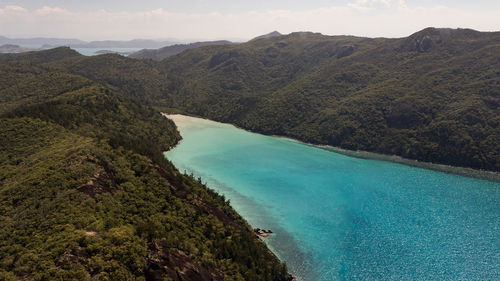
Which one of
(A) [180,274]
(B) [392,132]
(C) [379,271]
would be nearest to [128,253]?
(A) [180,274]

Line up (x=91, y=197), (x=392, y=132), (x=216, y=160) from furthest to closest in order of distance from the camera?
(x=392, y=132), (x=216, y=160), (x=91, y=197)

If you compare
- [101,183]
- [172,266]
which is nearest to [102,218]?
[101,183]

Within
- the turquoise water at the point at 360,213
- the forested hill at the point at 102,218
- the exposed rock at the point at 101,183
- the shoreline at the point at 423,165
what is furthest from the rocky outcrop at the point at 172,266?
the shoreline at the point at 423,165

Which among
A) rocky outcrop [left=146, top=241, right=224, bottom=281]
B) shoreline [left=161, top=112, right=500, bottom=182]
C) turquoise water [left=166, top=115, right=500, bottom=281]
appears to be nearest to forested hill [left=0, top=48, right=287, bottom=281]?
rocky outcrop [left=146, top=241, right=224, bottom=281]

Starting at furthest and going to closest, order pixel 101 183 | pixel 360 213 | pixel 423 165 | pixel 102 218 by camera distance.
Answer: pixel 423 165 < pixel 360 213 < pixel 101 183 < pixel 102 218

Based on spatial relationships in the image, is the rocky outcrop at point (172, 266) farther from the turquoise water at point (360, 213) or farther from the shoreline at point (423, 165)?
the shoreline at point (423, 165)

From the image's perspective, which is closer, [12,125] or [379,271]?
[379,271]

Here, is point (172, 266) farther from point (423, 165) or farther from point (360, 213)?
point (423, 165)

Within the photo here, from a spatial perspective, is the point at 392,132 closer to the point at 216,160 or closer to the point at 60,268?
the point at 216,160
